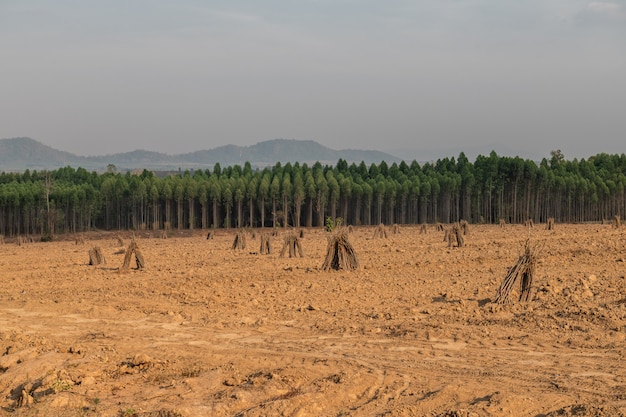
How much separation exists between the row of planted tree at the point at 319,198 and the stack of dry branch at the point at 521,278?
54.6 m

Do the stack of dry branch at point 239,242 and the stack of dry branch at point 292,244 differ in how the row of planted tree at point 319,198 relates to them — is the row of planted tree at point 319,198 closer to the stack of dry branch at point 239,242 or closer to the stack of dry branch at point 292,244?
the stack of dry branch at point 239,242

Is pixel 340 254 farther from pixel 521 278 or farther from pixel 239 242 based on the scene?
pixel 239 242

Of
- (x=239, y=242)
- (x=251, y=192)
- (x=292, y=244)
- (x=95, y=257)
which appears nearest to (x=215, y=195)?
(x=251, y=192)

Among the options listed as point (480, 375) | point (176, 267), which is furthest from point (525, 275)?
point (176, 267)

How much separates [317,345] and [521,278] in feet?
16.2

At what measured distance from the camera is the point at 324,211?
73188 mm

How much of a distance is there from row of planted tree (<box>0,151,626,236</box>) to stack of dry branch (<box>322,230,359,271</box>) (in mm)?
48037

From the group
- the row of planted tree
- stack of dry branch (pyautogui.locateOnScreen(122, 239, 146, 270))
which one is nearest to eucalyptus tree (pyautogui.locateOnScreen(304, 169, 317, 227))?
the row of planted tree

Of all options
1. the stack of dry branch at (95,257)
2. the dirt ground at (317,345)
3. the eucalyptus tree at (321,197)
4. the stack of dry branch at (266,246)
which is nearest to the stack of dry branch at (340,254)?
the dirt ground at (317,345)

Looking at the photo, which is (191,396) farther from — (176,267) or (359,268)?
(176,267)

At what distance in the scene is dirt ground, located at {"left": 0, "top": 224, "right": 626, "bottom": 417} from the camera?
750cm

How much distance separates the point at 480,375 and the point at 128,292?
10332 mm

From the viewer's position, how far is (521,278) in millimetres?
12953

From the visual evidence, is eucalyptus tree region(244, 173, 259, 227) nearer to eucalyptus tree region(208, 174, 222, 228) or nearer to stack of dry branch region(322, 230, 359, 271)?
eucalyptus tree region(208, 174, 222, 228)
